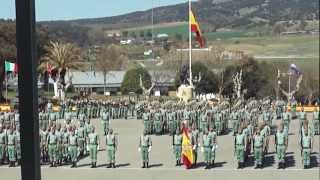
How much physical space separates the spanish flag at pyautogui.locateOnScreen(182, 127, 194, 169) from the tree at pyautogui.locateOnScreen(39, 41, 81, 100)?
15398mm

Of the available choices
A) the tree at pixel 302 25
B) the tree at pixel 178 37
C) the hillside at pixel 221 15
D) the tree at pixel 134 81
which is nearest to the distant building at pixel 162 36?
the tree at pixel 178 37

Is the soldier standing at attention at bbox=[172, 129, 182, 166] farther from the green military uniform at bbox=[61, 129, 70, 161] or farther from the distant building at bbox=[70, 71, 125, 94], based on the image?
the distant building at bbox=[70, 71, 125, 94]

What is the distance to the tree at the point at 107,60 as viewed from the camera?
141ft

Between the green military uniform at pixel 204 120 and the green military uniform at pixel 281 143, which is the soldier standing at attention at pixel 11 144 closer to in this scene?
the green military uniform at pixel 281 143

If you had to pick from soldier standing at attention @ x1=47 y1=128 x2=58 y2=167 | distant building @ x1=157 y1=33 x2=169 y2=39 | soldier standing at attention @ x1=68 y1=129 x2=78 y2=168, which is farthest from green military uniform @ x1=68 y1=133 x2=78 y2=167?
distant building @ x1=157 y1=33 x2=169 y2=39

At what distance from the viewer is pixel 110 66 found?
45.0m

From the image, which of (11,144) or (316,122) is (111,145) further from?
(316,122)

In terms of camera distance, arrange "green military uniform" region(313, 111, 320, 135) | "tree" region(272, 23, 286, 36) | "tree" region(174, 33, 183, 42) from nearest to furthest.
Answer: "green military uniform" region(313, 111, 320, 135) < "tree" region(174, 33, 183, 42) < "tree" region(272, 23, 286, 36)

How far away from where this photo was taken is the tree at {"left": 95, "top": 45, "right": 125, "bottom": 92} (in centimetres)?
4284

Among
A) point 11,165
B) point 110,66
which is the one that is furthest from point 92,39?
point 11,165

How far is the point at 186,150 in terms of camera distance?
12.2m

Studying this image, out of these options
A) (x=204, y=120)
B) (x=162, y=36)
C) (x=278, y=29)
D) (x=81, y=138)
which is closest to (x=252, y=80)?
(x=204, y=120)

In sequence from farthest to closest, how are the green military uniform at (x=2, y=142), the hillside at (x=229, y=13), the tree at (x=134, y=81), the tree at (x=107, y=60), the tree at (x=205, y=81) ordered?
the hillside at (x=229, y=13)
the tree at (x=107, y=60)
the tree at (x=134, y=81)
the tree at (x=205, y=81)
the green military uniform at (x=2, y=142)

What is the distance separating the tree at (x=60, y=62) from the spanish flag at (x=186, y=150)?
15398mm
